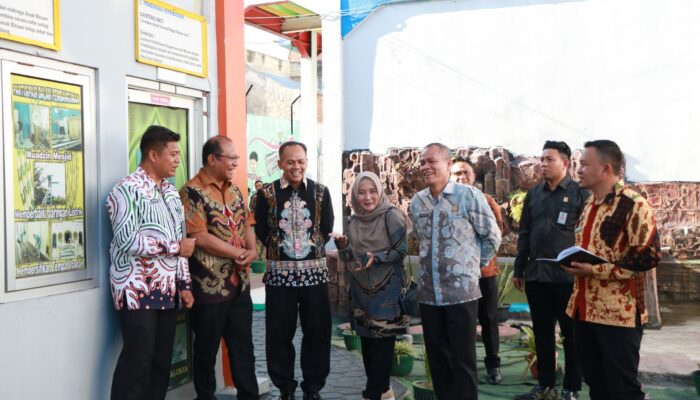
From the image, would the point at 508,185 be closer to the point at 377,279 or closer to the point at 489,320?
the point at 489,320

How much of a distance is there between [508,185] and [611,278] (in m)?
5.75

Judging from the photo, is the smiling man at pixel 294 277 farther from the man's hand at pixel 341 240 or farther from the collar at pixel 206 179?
the collar at pixel 206 179

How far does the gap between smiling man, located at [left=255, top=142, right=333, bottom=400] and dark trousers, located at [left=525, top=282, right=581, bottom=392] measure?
1570 mm

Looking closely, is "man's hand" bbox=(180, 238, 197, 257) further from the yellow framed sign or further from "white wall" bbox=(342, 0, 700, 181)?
"white wall" bbox=(342, 0, 700, 181)

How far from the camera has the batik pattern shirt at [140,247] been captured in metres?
4.33

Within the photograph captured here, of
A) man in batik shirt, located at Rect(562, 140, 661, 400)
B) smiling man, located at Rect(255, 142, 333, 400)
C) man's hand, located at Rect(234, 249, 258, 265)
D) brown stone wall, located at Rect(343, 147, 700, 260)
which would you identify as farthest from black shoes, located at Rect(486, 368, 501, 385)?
brown stone wall, located at Rect(343, 147, 700, 260)

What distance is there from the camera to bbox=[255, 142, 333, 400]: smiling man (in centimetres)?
544

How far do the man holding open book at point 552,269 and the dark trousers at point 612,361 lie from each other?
1.10 meters

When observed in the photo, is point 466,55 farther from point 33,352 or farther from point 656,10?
point 33,352

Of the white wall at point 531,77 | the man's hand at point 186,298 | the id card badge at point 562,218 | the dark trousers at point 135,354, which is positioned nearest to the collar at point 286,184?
the man's hand at point 186,298

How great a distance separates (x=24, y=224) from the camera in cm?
402

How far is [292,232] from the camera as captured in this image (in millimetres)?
5465

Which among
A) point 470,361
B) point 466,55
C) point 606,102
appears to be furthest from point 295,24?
point 470,361

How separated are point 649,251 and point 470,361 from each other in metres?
1.39
